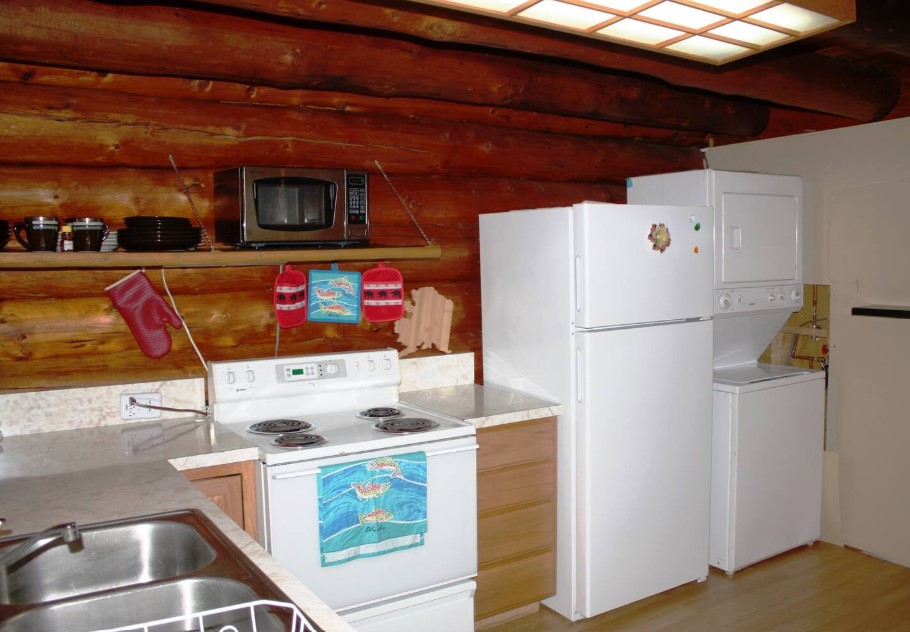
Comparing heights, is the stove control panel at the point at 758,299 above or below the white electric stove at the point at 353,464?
above

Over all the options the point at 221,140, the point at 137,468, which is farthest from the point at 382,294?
the point at 137,468

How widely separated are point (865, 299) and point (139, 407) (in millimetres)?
3138

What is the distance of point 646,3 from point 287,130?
5.67 feet

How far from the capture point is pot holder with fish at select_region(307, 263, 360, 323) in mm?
3246

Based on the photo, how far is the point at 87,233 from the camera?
259 centimetres

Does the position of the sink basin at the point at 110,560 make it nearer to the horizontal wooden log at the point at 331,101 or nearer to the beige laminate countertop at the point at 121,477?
the beige laminate countertop at the point at 121,477

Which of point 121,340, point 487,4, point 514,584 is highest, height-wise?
point 487,4

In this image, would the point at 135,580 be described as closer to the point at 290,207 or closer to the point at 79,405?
the point at 79,405

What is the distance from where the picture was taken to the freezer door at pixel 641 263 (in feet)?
10.0

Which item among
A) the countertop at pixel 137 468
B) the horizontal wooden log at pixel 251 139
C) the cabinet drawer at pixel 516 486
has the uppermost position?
the horizontal wooden log at pixel 251 139

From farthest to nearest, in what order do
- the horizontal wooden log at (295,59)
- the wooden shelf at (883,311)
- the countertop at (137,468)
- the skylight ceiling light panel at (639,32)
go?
the wooden shelf at (883,311)
the horizontal wooden log at (295,59)
the skylight ceiling light panel at (639,32)
the countertop at (137,468)

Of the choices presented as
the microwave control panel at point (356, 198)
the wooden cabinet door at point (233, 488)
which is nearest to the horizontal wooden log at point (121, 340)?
the microwave control panel at point (356, 198)

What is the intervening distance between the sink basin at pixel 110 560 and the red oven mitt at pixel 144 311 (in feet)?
4.21

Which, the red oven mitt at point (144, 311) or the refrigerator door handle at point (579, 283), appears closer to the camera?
the red oven mitt at point (144, 311)
